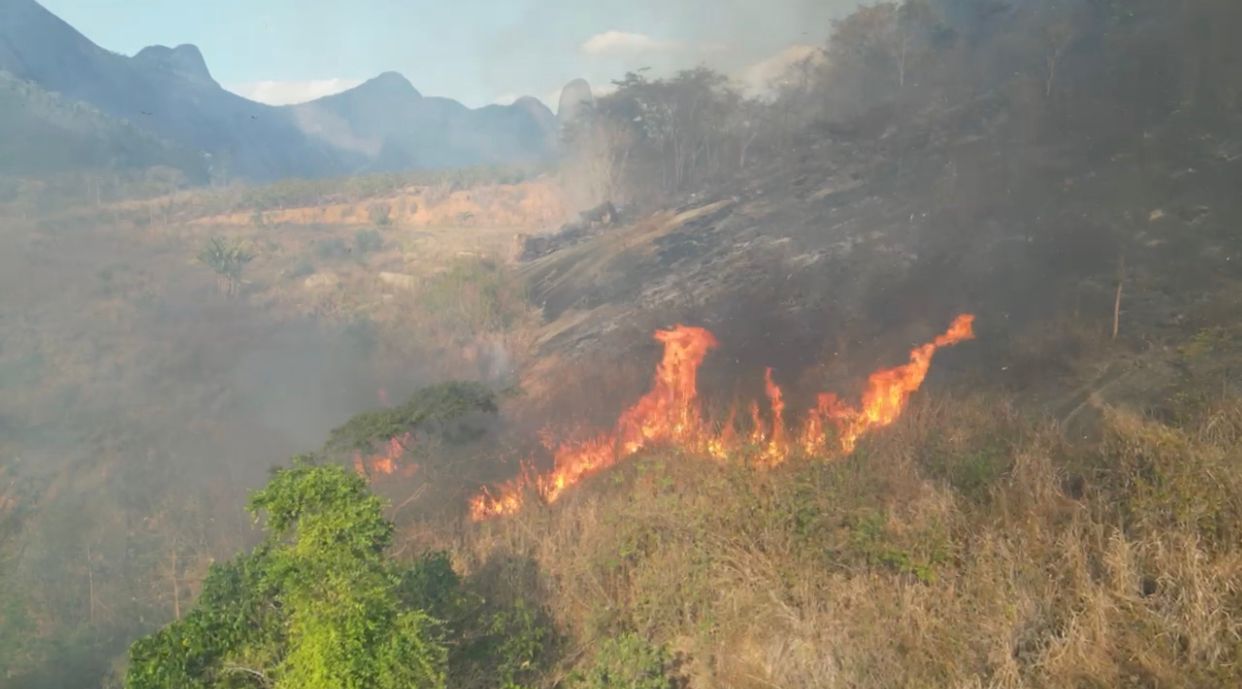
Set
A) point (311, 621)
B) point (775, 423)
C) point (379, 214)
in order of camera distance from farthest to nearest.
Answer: point (379, 214)
point (775, 423)
point (311, 621)

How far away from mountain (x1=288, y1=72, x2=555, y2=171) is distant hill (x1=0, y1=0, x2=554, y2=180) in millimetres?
100

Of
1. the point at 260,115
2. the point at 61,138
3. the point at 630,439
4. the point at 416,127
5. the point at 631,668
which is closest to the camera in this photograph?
the point at 631,668

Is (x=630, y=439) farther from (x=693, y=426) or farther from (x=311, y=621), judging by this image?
(x=311, y=621)

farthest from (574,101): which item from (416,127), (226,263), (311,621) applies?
(311,621)

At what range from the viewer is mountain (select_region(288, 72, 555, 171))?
71562mm

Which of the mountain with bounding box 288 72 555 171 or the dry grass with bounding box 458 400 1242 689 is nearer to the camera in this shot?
the dry grass with bounding box 458 400 1242 689

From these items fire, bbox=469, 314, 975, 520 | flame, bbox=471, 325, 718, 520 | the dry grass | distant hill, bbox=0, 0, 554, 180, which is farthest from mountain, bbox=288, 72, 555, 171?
the dry grass

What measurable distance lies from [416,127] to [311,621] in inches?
2953

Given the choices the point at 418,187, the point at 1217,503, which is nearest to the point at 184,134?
→ the point at 418,187

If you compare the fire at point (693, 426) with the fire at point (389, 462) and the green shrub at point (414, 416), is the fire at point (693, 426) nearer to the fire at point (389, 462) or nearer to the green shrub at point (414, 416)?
the fire at point (389, 462)

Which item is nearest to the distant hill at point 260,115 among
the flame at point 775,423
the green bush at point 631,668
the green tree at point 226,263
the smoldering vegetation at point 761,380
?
the smoldering vegetation at point 761,380

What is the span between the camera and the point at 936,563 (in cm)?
758

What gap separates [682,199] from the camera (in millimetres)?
34688

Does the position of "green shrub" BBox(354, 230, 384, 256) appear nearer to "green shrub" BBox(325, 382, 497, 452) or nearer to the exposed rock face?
the exposed rock face
